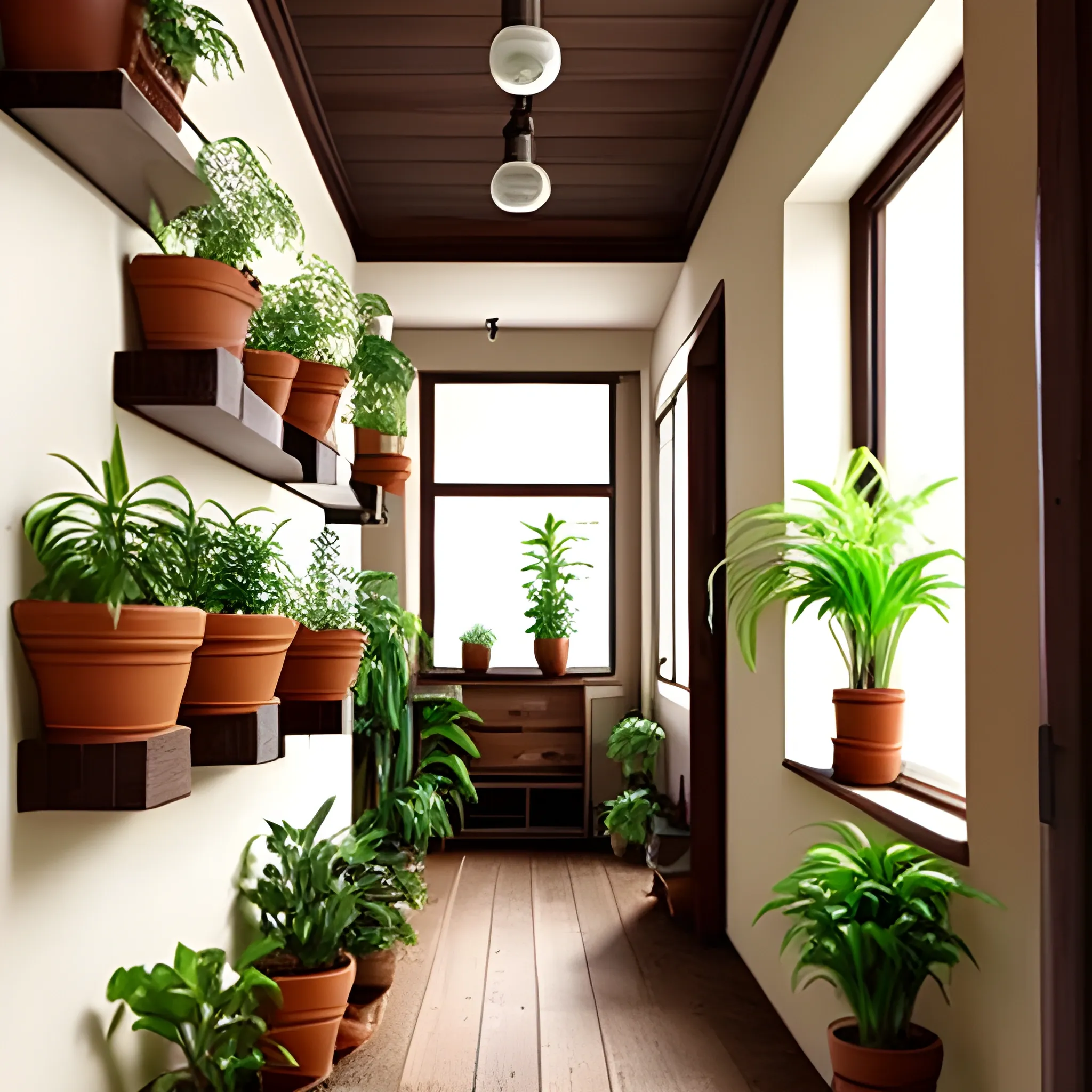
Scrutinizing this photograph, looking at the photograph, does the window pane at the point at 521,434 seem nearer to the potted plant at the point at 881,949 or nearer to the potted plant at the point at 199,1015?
the potted plant at the point at 199,1015

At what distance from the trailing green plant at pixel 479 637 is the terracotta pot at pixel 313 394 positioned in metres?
3.03

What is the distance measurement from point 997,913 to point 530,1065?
1.48m

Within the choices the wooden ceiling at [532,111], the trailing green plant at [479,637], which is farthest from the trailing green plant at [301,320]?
the trailing green plant at [479,637]

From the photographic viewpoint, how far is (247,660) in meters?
1.85

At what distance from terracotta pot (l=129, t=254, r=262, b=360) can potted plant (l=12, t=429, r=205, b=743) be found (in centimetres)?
31

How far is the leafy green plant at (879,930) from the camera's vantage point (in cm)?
164

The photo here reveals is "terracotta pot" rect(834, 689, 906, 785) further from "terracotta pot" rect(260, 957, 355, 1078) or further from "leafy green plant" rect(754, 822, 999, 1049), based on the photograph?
"terracotta pot" rect(260, 957, 355, 1078)

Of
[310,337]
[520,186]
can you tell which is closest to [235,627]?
[310,337]

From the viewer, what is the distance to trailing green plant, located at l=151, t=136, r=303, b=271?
1868 mm

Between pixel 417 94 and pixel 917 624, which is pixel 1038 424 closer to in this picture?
pixel 917 624

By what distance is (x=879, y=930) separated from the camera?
1.63 m

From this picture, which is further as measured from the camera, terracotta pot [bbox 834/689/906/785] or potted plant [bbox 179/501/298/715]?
terracotta pot [bbox 834/689/906/785]

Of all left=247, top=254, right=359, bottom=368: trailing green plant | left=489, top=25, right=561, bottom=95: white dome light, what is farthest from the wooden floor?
left=489, top=25, right=561, bottom=95: white dome light

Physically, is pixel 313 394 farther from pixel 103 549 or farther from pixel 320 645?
pixel 103 549
